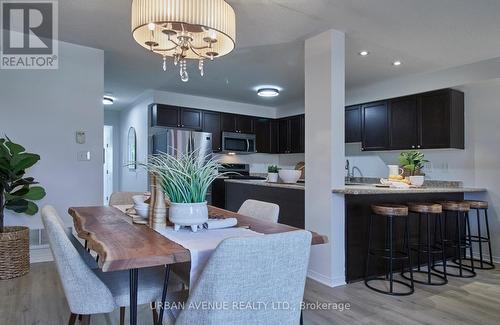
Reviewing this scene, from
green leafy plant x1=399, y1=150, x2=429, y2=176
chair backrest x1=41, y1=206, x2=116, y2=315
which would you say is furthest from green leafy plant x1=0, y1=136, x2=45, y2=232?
green leafy plant x1=399, y1=150, x2=429, y2=176

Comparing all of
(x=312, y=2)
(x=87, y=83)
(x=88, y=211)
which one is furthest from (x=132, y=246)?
(x=87, y=83)

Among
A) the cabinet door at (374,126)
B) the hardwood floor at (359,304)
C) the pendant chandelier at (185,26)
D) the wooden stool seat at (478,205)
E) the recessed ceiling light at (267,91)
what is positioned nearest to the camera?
the pendant chandelier at (185,26)

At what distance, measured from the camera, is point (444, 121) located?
164 inches

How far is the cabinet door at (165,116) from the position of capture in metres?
5.55

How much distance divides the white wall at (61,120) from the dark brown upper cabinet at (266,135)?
355cm

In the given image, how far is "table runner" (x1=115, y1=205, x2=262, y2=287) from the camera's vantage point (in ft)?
4.22

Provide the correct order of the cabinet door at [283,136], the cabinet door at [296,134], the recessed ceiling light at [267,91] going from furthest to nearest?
1. the cabinet door at [283,136]
2. the cabinet door at [296,134]
3. the recessed ceiling light at [267,91]

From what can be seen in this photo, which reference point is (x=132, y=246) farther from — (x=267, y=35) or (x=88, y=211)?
(x=267, y=35)

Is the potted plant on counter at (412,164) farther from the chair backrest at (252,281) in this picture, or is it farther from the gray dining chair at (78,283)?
the gray dining chair at (78,283)

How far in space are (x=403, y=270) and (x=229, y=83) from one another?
3.51 metres

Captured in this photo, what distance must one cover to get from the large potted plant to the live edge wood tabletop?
1.34 m

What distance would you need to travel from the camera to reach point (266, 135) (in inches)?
273

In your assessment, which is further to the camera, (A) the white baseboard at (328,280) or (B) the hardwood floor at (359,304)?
(A) the white baseboard at (328,280)

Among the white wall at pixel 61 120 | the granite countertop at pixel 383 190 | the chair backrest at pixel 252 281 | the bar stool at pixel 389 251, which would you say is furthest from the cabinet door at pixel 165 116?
the chair backrest at pixel 252 281
